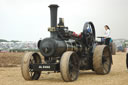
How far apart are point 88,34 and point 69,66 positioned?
254 cm

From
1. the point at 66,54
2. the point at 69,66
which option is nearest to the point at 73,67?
the point at 69,66

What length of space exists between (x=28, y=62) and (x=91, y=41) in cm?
330

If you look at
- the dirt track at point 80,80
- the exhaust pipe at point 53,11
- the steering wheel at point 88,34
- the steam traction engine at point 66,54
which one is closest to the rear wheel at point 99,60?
the steam traction engine at point 66,54

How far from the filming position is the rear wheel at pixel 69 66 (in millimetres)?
8594

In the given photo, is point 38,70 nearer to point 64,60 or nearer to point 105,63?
point 64,60

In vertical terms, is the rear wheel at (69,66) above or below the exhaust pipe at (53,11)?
below

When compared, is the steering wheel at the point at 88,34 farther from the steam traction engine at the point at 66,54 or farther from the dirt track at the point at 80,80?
the dirt track at the point at 80,80

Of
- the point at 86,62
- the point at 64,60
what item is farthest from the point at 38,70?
the point at 86,62

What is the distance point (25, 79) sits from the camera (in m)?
9.33

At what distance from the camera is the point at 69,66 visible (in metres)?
8.98

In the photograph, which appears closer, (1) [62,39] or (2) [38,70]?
(2) [38,70]

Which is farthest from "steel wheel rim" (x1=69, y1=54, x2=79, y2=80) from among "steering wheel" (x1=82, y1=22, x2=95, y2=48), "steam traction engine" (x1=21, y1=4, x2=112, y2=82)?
"steering wheel" (x1=82, y1=22, x2=95, y2=48)

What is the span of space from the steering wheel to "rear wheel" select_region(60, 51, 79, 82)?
1.70 meters

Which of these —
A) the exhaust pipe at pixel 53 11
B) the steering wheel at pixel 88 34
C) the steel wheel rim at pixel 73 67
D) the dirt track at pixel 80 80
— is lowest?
the dirt track at pixel 80 80
